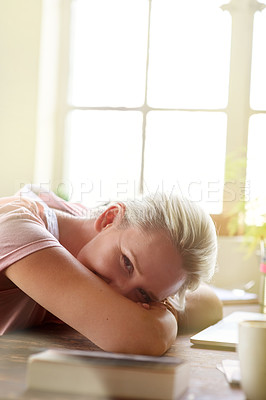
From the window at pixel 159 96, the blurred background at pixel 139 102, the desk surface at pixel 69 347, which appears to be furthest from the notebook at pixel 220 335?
the window at pixel 159 96

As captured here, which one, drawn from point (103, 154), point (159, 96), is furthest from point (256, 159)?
point (103, 154)

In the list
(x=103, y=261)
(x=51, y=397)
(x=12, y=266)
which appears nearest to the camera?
(x=51, y=397)

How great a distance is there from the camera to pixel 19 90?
2.99 meters

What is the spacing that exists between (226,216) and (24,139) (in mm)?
1132

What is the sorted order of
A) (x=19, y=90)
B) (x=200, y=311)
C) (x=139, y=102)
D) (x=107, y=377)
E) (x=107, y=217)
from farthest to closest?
1. (x=139, y=102)
2. (x=19, y=90)
3. (x=200, y=311)
4. (x=107, y=217)
5. (x=107, y=377)

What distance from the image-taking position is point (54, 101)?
3.19 metres

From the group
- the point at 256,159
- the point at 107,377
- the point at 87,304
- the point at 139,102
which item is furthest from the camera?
the point at 139,102

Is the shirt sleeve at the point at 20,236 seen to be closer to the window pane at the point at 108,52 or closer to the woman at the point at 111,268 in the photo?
the woman at the point at 111,268

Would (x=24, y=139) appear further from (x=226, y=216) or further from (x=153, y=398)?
(x=153, y=398)

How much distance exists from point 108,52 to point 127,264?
2249 millimetres

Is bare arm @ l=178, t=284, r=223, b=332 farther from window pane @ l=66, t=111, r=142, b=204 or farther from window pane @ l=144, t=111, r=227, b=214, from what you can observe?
window pane @ l=66, t=111, r=142, b=204

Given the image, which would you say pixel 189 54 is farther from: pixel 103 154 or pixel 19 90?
pixel 19 90

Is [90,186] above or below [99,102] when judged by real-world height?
below

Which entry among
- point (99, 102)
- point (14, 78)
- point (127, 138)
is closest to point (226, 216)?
point (127, 138)
